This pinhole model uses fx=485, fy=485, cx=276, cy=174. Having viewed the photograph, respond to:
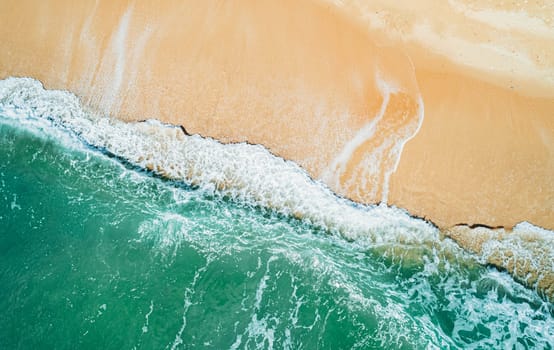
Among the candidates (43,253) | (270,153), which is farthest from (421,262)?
(43,253)

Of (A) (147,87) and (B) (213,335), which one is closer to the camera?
(B) (213,335)

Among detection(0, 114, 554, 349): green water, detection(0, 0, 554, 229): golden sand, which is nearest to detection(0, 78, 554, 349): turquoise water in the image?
detection(0, 114, 554, 349): green water

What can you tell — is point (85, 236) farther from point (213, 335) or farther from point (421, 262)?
point (421, 262)

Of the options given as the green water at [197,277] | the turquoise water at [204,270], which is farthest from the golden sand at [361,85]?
the green water at [197,277]

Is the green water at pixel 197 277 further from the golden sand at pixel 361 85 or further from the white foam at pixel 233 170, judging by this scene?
the golden sand at pixel 361 85

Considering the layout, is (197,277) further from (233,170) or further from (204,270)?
(233,170)

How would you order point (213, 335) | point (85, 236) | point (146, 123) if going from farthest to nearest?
point (146, 123) < point (85, 236) < point (213, 335)
